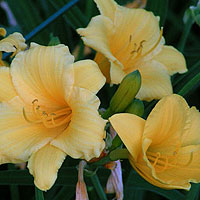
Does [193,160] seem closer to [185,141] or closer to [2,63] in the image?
[185,141]

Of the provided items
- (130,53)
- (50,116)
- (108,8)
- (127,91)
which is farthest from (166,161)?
(108,8)

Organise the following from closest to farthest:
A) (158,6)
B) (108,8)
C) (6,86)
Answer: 1. (6,86)
2. (108,8)
3. (158,6)

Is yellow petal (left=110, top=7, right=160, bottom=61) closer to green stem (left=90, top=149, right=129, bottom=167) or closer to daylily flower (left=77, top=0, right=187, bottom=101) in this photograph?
daylily flower (left=77, top=0, right=187, bottom=101)

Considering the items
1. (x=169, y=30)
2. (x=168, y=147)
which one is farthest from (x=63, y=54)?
(x=169, y=30)

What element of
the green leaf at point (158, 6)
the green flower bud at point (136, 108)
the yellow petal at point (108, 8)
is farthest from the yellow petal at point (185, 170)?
the green leaf at point (158, 6)

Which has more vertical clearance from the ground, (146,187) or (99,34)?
(99,34)

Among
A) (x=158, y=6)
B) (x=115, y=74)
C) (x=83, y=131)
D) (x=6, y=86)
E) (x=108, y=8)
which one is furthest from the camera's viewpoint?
(x=158, y=6)

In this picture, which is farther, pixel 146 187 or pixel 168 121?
pixel 146 187

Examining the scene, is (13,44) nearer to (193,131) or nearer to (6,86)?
(6,86)

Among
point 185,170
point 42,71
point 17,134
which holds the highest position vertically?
point 42,71
